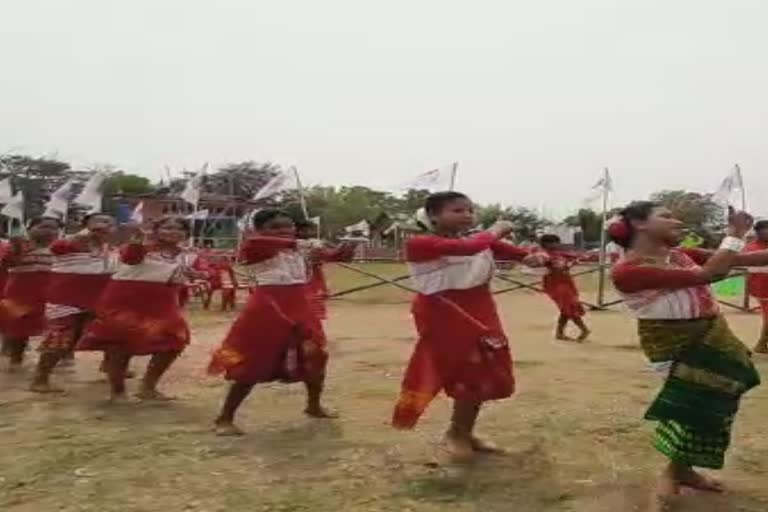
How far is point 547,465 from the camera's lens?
549 centimetres

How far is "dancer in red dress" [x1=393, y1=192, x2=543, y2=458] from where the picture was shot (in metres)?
5.56

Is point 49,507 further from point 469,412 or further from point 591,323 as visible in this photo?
point 591,323

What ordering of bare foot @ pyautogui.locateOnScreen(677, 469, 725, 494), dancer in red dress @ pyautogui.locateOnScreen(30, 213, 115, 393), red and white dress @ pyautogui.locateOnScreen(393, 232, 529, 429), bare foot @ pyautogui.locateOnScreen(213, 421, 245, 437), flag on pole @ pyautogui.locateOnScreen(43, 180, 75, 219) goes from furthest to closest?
flag on pole @ pyautogui.locateOnScreen(43, 180, 75, 219), dancer in red dress @ pyautogui.locateOnScreen(30, 213, 115, 393), bare foot @ pyautogui.locateOnScreen(213, 421, 245, 437), red and white dress @ pyautogui.locateOnScreen(393, 232, 529, 429), bare foot @ pyautogui.locateOnScreen(677, 469, 725, 494)

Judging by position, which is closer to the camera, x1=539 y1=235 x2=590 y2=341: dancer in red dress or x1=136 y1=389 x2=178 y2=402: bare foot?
x1=136 y1=389 x2=178 y2=402: bare foot

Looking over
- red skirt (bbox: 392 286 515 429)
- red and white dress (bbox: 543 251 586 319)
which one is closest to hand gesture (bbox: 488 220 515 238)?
red skirt (bbox: 392 286 515 429)

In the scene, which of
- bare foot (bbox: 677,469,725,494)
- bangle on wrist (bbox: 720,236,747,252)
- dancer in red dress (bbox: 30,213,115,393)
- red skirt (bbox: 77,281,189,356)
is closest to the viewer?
bangle on wrist (bbox: 720,236,747,252)

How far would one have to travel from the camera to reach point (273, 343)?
22.0ft

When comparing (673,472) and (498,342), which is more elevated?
(498,342)

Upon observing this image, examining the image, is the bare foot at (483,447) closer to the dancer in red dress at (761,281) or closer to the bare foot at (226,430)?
the bare foot at (226,430)

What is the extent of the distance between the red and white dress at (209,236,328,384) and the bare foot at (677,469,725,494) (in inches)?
108

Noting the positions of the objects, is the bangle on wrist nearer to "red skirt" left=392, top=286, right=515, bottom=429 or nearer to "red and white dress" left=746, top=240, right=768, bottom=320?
"red skirt" left=392, top=286, right=515, bottom=429

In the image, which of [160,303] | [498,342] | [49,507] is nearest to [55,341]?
[160,303]

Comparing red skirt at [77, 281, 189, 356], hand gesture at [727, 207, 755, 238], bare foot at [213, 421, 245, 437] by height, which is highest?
hand gesture at [727, 207, 755, 238]

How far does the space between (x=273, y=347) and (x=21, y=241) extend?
4095mm
